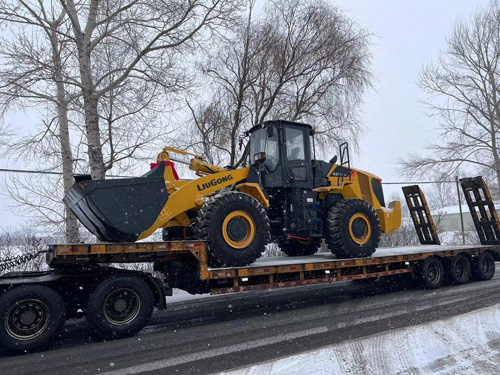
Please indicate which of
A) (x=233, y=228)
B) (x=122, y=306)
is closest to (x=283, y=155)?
(x=233, y=228)

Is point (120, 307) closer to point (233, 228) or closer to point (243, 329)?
point (243, 329)

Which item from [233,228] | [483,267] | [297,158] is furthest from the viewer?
[483,267]

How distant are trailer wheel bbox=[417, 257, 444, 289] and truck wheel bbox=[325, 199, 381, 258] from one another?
5.61 ft

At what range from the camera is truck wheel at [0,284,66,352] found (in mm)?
5090

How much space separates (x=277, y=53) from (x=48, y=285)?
36.3 feet

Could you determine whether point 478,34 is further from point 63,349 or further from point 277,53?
point 63,349

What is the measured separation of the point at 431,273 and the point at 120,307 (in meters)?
7.31

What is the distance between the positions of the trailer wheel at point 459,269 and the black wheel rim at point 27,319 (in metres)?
8.80

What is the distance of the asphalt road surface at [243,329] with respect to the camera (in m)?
4.82

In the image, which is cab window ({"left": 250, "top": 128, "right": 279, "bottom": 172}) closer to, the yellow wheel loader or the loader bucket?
the yellow wheel loader

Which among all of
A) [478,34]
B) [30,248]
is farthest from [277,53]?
[478,34]

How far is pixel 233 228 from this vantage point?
6.93m

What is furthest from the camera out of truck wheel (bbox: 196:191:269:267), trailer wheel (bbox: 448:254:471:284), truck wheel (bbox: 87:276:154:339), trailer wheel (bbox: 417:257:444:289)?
trailer wheel (bbox: 448:254:471:284)

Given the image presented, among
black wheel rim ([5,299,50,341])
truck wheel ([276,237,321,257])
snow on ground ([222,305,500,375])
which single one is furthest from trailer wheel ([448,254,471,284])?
black wheel rim ([5,299,50,341])
